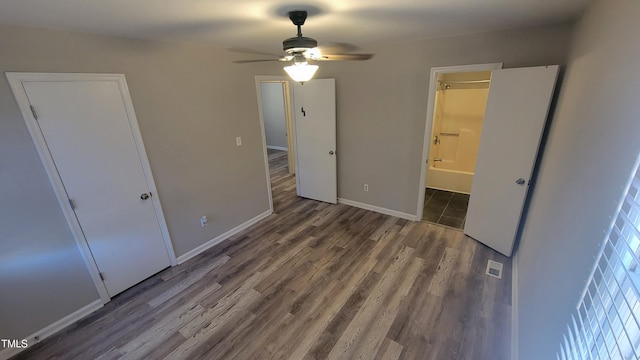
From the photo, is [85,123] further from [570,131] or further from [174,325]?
[570,131]

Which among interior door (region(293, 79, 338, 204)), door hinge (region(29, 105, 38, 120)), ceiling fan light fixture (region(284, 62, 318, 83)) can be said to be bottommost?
interior door (region(293, 79, 338, 204))

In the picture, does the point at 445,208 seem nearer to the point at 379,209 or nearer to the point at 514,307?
the point at 379,209

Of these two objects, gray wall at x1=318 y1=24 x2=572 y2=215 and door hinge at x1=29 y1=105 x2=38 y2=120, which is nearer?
door hinge at x1=29 y1=105 x2=38 y2=120

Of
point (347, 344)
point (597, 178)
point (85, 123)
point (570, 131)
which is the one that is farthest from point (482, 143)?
point (85, 123)

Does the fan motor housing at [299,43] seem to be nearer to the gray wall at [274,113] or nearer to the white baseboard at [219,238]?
the white baseboard at [219,238]

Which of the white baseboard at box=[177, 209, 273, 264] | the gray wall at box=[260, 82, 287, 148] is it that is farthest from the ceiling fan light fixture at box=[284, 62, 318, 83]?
the gray wall at box=[260, 82, 287, 148]

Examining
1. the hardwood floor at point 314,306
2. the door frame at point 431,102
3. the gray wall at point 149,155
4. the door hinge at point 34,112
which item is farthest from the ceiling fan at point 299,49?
the hardwood floor at point 314,306

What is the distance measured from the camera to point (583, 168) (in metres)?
1.34

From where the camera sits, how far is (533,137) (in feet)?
8.32

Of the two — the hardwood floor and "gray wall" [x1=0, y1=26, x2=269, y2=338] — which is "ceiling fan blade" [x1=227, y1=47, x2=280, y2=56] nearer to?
"gray wall" [x1=0, y1=26, x2=269, y2=338]

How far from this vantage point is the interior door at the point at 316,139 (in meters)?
4.01

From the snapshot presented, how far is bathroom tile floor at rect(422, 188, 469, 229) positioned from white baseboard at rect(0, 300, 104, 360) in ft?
13.3

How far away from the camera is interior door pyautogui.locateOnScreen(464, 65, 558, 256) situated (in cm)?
246

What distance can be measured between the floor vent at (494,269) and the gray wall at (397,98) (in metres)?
1.19
